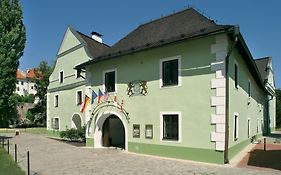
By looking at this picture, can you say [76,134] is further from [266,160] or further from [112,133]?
[266,160]

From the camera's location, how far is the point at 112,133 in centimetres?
1983

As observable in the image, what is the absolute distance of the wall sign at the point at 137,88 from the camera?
14.8 meters

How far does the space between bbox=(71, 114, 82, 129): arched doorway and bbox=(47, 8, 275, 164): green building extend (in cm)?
899

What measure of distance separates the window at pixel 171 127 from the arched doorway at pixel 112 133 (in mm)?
4714

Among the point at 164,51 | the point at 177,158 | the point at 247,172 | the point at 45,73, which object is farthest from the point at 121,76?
the point at 45,73

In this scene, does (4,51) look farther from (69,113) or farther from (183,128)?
(183,128)

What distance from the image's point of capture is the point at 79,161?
1251 cm

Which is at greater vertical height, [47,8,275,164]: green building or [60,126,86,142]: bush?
[47,8,275,164]: green building

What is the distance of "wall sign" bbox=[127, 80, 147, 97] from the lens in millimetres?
14816

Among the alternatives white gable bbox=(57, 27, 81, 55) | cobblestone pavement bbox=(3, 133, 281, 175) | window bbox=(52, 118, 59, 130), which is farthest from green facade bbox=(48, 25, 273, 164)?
window bbox=(52, 118, 59, 130)

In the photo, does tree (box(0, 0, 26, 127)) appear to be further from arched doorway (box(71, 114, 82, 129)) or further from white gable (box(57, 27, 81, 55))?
arched doorway (box(71, 114, 82, 129))

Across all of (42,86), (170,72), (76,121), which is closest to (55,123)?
(76,121)

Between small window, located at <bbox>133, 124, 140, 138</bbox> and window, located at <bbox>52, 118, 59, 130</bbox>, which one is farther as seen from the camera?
window, located at <bbox>52, 118, 59, 130</bbox>

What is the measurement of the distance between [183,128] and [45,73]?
4770 centimetres
